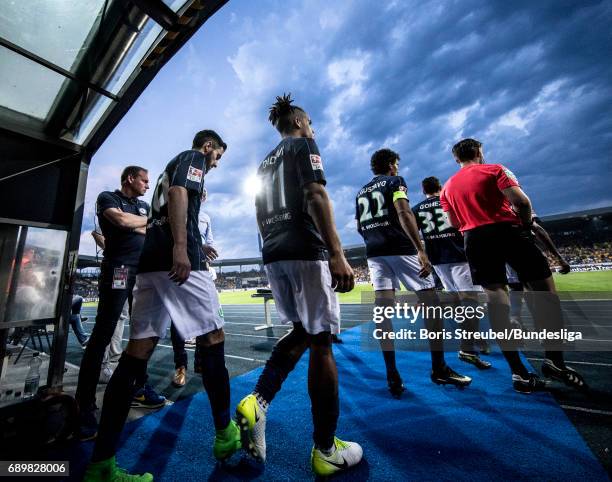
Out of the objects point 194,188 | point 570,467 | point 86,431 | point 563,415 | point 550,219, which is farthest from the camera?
point 550,219

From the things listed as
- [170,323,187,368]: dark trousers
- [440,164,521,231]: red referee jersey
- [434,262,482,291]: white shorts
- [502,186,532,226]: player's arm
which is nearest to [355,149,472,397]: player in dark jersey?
[440,164,521,231]: red referee jersey

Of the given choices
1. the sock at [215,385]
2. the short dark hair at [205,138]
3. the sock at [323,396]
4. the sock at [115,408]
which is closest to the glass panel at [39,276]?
the sock at [115,408]

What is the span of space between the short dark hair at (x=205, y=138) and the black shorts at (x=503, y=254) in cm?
278

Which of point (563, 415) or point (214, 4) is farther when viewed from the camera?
point (214, 4)

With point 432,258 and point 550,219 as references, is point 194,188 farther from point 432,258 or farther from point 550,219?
point 550,219

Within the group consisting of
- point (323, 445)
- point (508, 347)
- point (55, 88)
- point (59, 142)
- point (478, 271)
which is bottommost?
point (323, 445)

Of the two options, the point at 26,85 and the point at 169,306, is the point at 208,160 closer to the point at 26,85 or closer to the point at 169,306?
the point at 169,306

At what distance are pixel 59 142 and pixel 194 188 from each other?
8.17ft

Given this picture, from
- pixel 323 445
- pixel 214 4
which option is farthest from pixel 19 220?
pixel 323 445

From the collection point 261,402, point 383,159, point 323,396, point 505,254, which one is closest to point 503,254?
point 505,254

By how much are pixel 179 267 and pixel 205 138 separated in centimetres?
119

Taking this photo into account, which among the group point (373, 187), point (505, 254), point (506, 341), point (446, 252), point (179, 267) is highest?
point (373, 187)

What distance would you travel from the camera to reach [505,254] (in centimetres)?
284

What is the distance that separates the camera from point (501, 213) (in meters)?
2.90
